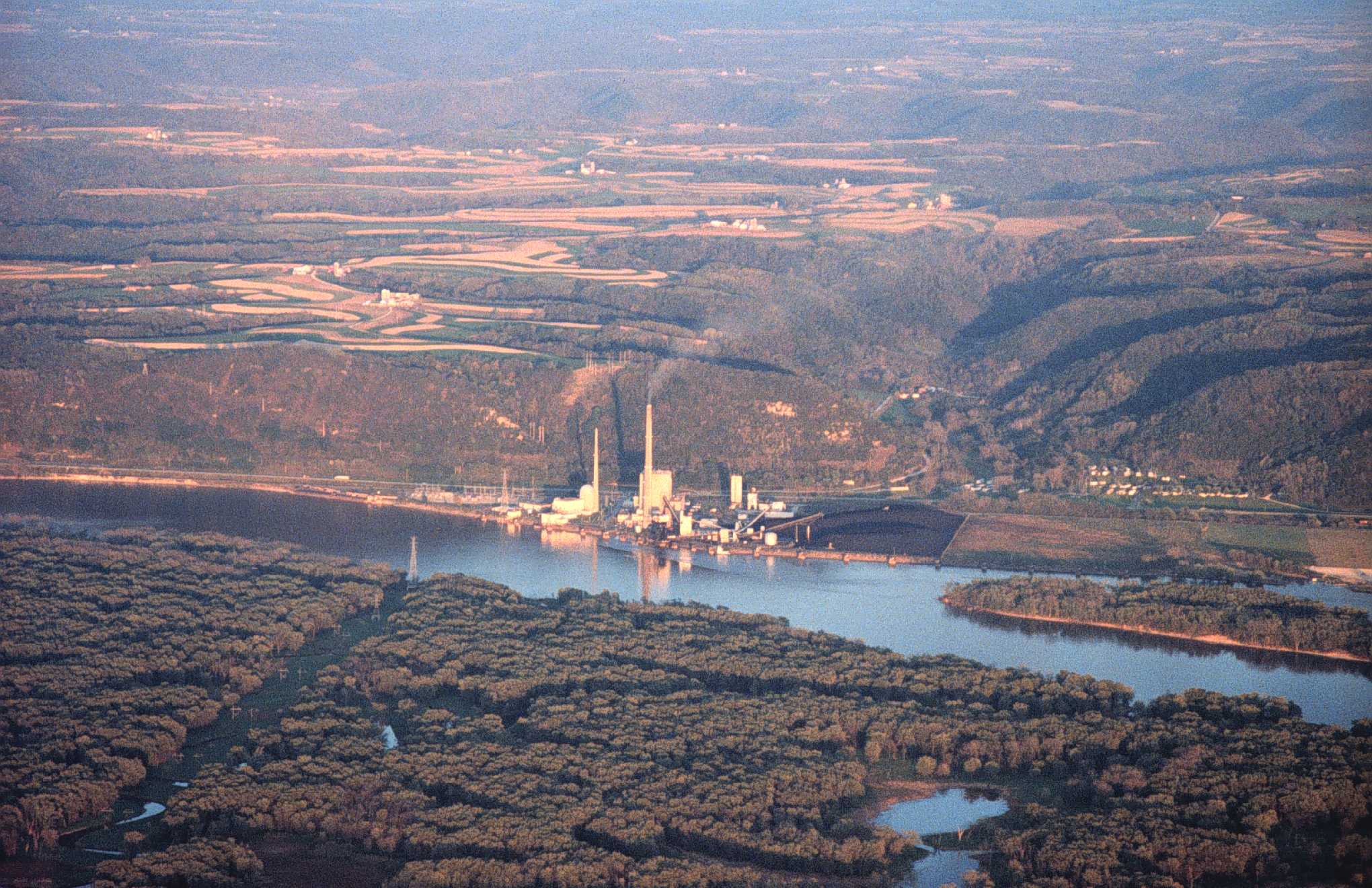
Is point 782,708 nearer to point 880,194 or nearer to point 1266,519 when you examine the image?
point 1266,519

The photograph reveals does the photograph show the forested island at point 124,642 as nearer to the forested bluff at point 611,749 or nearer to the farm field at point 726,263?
the forested bluff at point 611,749

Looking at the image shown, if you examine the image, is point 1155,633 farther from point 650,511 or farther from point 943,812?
point 650,511

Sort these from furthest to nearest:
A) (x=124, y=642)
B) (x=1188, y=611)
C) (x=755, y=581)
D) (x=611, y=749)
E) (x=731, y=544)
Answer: (x=731, y=544) → (x=755, y=581) → (x=1188, y=611) → (x=124, y=642) → (x=611, y=749)

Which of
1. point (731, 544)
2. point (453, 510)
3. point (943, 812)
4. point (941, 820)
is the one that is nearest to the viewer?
point (941, 820)

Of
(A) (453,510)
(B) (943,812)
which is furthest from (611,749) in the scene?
(A) (453,510)

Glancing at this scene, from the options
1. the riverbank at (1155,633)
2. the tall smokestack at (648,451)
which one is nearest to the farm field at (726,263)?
the tall smokestack at (648,451)

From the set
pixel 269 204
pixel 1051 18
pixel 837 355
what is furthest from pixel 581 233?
pixel 1051 18

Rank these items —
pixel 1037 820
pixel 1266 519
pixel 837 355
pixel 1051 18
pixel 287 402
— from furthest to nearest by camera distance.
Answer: pixel 1051 18 → pixel 837 355 → pixel 287 402 → pixel 1266 519 → pixel 1037 820
